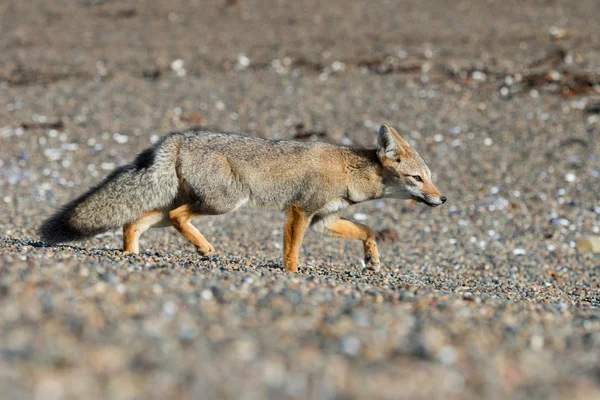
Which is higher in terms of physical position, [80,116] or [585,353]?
[585,353]

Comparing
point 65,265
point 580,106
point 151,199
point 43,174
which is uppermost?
point 65,265

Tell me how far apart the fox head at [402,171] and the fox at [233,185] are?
0.03ft

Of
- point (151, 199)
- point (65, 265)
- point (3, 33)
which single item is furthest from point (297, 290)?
point (3, 33)

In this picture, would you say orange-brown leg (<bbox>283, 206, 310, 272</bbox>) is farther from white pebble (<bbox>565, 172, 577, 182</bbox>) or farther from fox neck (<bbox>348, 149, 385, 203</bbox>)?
white pebble (<bbox>565, 172, 577, 182</bbox>)

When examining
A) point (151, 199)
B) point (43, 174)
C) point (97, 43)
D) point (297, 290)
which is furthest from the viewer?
point (97, 43)

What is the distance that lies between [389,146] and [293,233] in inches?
53.1

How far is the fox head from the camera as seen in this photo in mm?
8172

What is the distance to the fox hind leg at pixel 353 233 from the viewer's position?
8.44 meters

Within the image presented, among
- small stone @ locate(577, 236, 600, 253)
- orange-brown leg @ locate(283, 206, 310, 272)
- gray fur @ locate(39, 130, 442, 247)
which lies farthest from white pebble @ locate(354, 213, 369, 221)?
orange-brown leg @ locate(283, 206, 310, 272)

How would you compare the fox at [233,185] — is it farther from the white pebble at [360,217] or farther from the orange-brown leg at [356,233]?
the white pebble at [360,217]

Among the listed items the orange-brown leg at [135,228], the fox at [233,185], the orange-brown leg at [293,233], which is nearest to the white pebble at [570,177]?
the fox at [233,185]

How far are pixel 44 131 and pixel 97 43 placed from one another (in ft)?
19.3

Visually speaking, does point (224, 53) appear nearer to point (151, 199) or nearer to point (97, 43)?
point (97, 43)

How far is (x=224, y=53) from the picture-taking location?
19.3m
